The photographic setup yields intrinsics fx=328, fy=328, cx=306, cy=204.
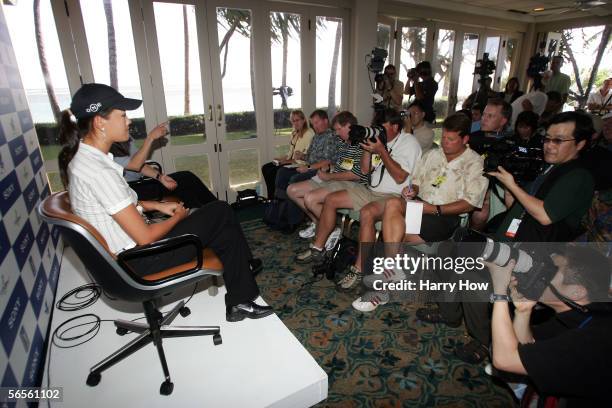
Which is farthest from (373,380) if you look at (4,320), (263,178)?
(263,178)

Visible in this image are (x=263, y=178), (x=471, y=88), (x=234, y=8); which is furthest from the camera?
(x=471, y=88)

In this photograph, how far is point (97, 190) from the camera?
4.21 ft

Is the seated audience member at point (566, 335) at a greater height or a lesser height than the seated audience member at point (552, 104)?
lesser

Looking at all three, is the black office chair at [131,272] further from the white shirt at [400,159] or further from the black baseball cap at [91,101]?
the white shirt at [400,159]

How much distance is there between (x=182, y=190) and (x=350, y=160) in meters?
1.58

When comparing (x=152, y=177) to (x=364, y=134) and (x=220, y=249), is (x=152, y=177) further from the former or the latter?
(x=364, y=134)

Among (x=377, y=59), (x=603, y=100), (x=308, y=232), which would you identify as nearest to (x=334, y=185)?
(x=308, y=232)

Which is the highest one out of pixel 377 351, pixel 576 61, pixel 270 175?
pixel 576 61

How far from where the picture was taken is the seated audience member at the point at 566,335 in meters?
0.81

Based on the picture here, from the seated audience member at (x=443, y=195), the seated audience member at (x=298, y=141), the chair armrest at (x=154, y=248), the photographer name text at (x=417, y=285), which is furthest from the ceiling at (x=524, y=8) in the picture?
the chair armrest at (x=154, y=248)

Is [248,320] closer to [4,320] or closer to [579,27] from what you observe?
[4,320]

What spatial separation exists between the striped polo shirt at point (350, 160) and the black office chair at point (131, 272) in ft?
5.25

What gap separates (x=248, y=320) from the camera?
1.91 meters

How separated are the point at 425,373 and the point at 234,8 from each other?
3.94 m
